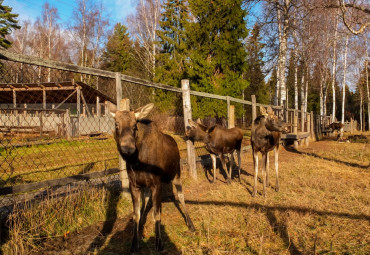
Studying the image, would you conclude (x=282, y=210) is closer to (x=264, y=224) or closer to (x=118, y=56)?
(x=264, y=224)

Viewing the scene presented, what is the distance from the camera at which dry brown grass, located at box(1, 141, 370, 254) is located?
3.39 m

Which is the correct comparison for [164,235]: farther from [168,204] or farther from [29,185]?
[29,185]

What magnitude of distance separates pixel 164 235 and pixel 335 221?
111 inches

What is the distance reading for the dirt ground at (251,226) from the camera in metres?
3.39

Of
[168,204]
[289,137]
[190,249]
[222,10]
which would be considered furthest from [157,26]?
[190,249]

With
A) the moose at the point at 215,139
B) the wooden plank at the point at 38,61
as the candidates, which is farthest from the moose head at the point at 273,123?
the wooden plank at the point at 38,61

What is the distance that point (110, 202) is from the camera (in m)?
4.68

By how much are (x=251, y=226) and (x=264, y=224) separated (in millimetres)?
249

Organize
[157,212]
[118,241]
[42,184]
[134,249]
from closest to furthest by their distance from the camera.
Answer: [134,249], [157,212], [118,241], [42,184]

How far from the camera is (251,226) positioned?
3924 mm

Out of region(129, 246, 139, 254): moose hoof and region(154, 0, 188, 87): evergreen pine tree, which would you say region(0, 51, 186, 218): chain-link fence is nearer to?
A: region(129, 246, 139, 254): moose hoof

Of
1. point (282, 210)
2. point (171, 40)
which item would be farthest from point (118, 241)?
point (171, 40)

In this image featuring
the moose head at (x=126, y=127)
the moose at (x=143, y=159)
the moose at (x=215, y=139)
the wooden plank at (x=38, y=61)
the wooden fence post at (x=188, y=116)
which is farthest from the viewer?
the moose at (x=215, y=139)

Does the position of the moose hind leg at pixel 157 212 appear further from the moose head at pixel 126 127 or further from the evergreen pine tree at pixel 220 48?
the evergreen pine tree at pixel 220 48
